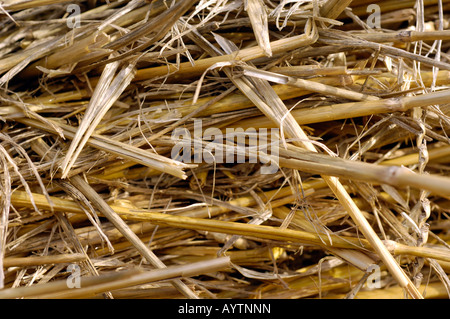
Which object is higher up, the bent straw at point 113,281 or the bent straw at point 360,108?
the bent straw at point 360,108

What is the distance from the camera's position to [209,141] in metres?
0.65

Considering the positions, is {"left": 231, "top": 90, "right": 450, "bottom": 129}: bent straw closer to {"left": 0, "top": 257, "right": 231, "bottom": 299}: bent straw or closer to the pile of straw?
the pile of straw

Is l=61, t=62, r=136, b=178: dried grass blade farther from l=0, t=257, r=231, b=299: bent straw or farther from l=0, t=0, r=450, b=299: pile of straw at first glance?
l=0, t=257, r=231, b=299: bent straw

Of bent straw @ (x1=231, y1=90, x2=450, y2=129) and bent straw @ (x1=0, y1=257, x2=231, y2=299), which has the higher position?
bent straw @ (x1=231, y1=90, x2=450, y2=129)

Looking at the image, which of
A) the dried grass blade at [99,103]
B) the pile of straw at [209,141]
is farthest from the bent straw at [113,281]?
the dried grass blade at [99,103]

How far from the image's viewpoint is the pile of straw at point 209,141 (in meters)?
0.60

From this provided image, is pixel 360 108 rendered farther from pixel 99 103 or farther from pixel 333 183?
pixel 99 103

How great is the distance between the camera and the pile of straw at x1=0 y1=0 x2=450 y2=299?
1.97 feet

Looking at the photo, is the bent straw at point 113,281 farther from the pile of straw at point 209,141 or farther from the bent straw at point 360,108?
the bent straw at point 360,108

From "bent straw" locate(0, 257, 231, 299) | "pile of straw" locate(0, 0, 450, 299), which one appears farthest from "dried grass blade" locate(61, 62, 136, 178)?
"bent straw" locate(0, 257, 231, 299)

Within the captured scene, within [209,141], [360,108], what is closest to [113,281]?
[209,141]

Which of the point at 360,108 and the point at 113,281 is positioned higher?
the point at 360,108

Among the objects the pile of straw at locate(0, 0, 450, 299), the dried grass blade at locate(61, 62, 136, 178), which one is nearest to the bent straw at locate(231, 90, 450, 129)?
the pile of straw at locate(0, 0, 450, 299)
